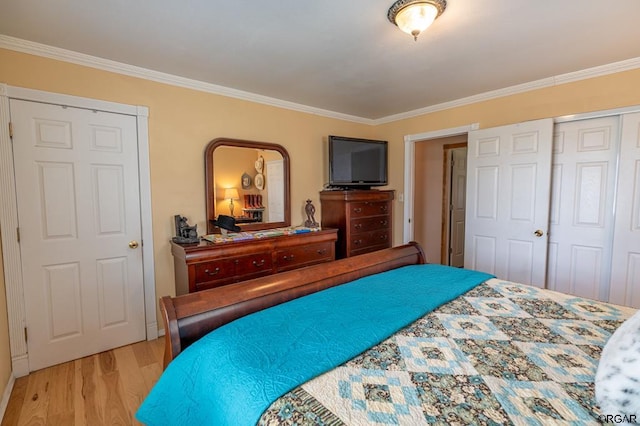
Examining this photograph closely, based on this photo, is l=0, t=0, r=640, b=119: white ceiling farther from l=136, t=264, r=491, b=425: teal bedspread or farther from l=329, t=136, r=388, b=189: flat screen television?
l=136, t=264, r=491, b=425: teal bedspread

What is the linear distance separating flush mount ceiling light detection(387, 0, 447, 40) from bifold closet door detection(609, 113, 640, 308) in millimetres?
2050

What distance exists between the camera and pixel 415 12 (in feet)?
5.37

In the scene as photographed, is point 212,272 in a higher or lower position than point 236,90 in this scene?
lower

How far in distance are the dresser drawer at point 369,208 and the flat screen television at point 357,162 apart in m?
0.30

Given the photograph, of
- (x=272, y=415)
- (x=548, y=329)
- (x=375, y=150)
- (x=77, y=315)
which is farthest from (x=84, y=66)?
(x=548, y=329)

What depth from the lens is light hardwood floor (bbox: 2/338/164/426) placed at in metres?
1.78

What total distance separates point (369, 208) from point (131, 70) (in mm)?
2689

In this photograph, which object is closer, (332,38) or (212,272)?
(332,38)

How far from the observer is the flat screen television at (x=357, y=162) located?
361cm

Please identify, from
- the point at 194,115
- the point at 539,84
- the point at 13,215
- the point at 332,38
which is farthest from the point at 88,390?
the point at 539,84

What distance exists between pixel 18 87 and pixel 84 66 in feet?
1.43

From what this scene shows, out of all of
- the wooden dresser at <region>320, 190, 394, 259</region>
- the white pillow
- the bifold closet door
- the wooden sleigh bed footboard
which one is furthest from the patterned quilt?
the wooden dresser at <region>320, 190, 394, 259</region>

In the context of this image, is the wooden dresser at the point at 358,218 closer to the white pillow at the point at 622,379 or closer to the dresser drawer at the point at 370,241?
the dresser drawer at the point at 370,241

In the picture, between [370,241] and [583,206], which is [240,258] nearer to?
[370,241]
